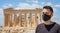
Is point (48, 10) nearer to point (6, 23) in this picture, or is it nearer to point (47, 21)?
point (47, 21)

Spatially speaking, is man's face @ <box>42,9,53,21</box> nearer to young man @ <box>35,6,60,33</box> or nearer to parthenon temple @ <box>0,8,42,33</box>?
young man @ <box>35,6,60,33</box>

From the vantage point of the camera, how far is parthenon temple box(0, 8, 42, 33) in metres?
49.3

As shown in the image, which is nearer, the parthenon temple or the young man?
the young man

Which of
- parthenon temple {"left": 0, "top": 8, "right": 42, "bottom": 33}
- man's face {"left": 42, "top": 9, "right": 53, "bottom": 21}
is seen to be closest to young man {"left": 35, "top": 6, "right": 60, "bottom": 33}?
man's face {"left": 42, "top": 9, "right": 53, "bottom": 21}

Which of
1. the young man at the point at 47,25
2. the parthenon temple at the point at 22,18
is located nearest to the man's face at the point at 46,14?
the young man at the point at 47,25

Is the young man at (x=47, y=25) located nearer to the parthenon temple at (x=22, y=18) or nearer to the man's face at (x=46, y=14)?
the man's face at (x=46, y=14)

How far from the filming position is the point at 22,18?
5194 cm

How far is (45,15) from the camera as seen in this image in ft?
18.3

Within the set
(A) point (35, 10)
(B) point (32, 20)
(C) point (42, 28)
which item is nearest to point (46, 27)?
(C) point (42, 28)

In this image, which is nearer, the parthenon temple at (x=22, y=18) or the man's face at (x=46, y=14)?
the man's face at (x=46, y=14)

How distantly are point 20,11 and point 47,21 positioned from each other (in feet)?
144

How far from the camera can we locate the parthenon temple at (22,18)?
1941 inches

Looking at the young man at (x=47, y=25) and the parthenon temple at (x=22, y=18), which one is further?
the parthenon temple at (x=22, y=18)

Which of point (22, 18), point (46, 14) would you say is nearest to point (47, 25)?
point (46, 14)
